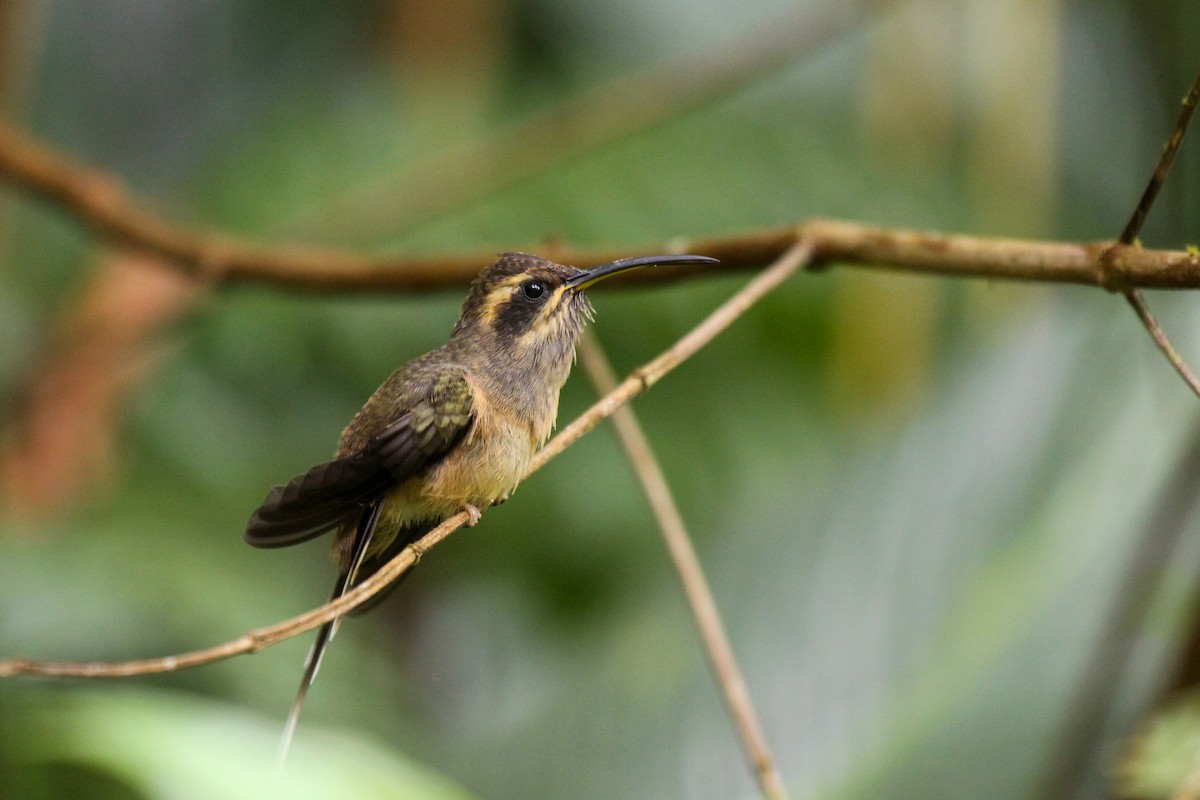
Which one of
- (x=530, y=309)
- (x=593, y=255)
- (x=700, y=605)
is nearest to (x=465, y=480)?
(x=530, y=309)

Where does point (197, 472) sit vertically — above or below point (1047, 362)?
above

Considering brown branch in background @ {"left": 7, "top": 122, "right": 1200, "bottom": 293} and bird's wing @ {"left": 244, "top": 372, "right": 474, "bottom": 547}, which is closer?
bird's wing @ {"left": 244, "top": 372, "right": 474, "bottom": 547}

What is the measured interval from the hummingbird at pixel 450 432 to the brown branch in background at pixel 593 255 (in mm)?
418

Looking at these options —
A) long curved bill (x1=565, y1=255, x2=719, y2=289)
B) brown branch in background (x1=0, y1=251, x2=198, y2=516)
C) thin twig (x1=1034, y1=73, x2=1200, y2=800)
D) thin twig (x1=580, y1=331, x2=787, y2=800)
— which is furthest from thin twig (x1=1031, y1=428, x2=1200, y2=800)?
brown branch in background (x1=0, y1=251, x2=198, y2=516)

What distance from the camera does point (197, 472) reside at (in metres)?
4.71

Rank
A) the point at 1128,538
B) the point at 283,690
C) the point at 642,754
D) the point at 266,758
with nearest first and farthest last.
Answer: the point at 266,758
the point at 1128,538
the point at 642,754
the point at 283,690

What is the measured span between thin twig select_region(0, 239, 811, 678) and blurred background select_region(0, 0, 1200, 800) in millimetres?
169

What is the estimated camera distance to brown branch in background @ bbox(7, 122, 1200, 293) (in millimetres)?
1757

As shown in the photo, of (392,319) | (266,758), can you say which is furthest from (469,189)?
(266,758)

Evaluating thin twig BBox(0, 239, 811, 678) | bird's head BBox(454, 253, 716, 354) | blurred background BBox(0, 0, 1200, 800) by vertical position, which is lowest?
thin twig BBox(0, 239, 811, 678)

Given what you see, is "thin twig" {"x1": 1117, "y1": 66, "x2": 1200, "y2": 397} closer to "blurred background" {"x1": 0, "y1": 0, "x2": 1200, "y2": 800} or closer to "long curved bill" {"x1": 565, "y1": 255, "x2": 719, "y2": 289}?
"long curved bill" {"x1": 565, "y1": 255, "x2": 719, "y2": 289}

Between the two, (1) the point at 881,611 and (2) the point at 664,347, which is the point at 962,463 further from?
(2) the point at 664,347

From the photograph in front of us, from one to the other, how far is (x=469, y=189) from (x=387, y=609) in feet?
5.76

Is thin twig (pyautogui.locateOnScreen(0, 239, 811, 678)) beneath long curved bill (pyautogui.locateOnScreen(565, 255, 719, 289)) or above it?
beneath
